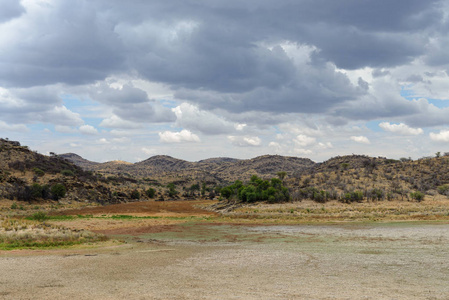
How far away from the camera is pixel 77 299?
11758 mm

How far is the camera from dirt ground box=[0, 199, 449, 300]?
12664 mm

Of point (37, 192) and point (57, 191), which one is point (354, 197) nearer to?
point (57, 191)

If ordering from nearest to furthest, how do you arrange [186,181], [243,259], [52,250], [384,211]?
[243,259]
[52,250]
[384,211]
[186,181]

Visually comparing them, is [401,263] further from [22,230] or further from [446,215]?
[446,215]

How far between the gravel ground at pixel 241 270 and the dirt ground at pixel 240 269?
0.04 meters

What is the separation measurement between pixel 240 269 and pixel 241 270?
24 cm

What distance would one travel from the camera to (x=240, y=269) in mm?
16938

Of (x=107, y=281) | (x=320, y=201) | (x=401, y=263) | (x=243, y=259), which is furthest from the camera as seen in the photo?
(x=320, y=201)

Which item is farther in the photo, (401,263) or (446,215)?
(446,215)

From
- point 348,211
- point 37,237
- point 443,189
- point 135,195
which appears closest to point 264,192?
point 348,211

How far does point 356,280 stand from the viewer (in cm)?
1448

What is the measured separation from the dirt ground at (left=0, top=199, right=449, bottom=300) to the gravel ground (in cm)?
4

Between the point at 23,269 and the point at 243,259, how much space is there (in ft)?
36.4

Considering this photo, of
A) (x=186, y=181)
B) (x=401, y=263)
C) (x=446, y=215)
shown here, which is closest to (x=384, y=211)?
(x=446, y=215)
